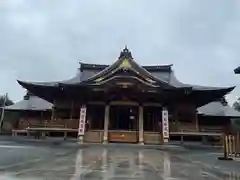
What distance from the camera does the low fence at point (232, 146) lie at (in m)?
11.3

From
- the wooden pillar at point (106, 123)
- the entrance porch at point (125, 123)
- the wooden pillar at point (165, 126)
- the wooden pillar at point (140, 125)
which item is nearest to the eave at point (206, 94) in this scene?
the wooden pillar at point (165, 126)

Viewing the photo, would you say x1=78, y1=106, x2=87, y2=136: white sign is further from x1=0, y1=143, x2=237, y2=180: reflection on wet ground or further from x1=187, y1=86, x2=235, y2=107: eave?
x1=0, y1=143, x2=237, y2=180: reflection on wet ground

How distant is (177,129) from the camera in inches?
862

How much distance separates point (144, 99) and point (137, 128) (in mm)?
2352

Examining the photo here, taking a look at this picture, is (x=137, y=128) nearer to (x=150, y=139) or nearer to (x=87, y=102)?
(x=150, y=139)

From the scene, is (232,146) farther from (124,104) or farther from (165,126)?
(124,104)

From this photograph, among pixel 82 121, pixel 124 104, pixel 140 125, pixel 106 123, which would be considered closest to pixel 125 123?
pixel 124 104

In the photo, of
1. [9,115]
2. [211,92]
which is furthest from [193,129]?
[9,115]

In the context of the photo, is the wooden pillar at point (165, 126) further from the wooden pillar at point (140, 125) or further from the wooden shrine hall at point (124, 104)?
the wooden pillar at point (140, 125)

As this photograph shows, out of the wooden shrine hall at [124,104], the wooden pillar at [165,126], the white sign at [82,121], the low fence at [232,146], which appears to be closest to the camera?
the low fence at [232,146]

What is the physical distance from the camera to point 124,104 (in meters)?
22.5

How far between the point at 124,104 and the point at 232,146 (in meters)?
11.6

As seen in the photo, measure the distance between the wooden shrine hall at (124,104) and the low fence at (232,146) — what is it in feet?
29.5

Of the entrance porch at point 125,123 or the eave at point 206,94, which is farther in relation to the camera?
the eave at point 206,94
